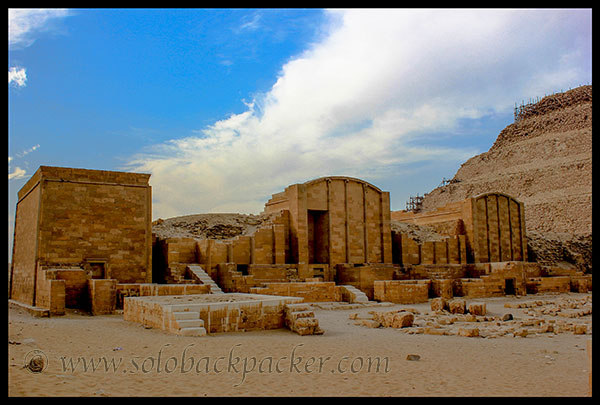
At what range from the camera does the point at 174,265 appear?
1861 centimetres

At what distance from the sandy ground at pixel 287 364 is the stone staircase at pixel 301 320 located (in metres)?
0.23

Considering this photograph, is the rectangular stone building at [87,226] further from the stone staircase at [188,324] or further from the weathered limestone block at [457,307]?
the weathered limestone block at [457,307]

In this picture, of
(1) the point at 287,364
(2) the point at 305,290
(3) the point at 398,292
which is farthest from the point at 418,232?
(1) the point at 287,364

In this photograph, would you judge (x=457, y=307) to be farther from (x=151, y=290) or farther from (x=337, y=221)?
(x=337, y=221)

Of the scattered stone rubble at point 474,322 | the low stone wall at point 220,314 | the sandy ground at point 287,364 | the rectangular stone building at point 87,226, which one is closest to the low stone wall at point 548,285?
the scattered stone rubble at point 474,322

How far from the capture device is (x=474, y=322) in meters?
13.4

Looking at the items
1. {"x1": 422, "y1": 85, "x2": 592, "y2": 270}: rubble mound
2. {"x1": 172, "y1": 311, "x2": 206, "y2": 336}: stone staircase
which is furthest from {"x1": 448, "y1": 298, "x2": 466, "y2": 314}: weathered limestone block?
{"x1": 422, "y1": 85, "x2": 592, "y2": 270}: rubble mound

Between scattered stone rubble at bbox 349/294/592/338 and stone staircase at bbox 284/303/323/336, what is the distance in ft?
7.00

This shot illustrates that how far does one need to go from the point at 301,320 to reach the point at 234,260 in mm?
10758

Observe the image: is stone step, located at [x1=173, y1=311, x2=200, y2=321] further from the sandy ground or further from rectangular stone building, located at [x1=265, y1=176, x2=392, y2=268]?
rectangular stone building, located at [x1=265, y1=176, x2=392, y2=268]

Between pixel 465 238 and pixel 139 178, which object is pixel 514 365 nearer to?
pixel 139 178

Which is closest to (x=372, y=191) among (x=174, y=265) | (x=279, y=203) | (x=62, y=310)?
(x=279, y=203)

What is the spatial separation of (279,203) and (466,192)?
161 feet

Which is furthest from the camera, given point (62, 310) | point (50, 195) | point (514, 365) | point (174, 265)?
point (174, 265)
